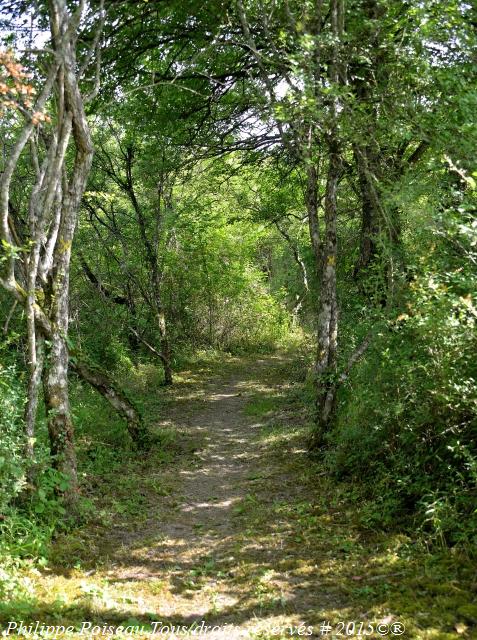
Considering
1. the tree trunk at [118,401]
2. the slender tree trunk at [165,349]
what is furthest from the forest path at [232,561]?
the slender tree trunk at [165,349]

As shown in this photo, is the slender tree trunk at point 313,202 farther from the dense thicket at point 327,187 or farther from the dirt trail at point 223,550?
the dirt trail at point 223,550

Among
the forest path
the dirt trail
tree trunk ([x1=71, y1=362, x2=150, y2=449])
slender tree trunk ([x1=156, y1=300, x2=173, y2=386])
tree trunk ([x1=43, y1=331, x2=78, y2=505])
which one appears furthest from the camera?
slender tree trunk ([x1=156, y1=300, x2=173, y2=386])

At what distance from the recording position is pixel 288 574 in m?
4.54

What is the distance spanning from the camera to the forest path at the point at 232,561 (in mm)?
3781

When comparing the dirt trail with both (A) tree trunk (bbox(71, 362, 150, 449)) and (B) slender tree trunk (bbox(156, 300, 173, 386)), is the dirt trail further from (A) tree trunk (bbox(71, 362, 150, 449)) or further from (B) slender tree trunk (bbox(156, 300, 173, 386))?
(B) slender tree trunk (bbox(156, 300, 173, 386))

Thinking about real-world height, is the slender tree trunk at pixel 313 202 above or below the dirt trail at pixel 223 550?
above

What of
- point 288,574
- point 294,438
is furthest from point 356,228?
point 288,574

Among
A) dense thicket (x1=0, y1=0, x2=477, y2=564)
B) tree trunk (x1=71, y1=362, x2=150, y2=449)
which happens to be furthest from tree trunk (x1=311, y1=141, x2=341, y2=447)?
tree trunk (x1=71, y1=362, x2=150, y2=449)

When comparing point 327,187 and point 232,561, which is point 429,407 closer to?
point 232,561

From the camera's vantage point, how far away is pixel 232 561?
4.89m

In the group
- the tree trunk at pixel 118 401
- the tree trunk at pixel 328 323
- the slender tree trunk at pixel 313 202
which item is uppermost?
the slender tree trunk at pixel 313 202

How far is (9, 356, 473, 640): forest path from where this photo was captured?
12.4 ft

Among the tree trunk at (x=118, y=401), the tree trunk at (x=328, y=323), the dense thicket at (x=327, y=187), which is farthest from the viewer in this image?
the tree trunk at (x=118, y=401)

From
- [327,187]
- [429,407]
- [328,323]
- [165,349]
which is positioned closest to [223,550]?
[429,407]
